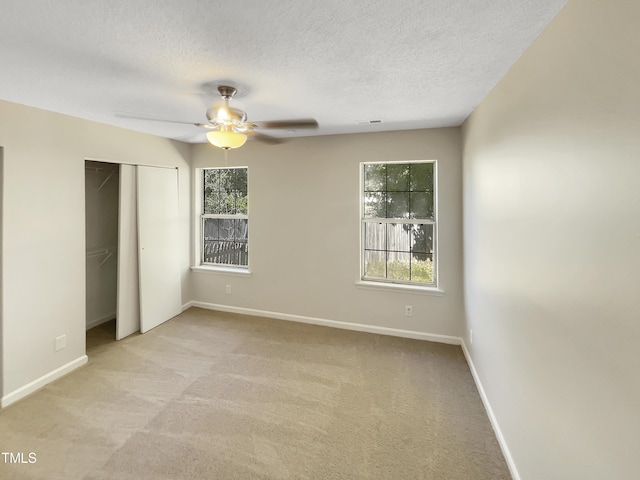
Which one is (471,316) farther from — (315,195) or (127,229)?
(127,229)

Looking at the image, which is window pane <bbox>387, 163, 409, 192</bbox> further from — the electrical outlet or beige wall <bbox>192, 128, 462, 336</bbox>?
the electrical outlet

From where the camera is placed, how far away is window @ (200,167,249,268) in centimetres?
440

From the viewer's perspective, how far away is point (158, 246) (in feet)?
13.0

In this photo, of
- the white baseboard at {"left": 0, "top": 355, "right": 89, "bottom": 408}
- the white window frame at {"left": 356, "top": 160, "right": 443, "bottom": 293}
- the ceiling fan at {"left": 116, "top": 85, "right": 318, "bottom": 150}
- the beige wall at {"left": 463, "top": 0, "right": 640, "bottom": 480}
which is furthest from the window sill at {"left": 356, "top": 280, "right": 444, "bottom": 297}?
the white baseboard at {"left": 0, "top": 355, "right": 89, "bottom": 408}

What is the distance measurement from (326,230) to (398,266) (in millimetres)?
997

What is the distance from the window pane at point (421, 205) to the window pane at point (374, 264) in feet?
2.10

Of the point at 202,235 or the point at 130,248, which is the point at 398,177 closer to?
the point at 202,235

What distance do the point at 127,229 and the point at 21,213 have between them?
3.56 feet

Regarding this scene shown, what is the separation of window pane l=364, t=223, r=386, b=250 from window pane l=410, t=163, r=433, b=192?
1.98 ft

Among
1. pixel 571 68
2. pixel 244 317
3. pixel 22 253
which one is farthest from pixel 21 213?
pixel 571 68

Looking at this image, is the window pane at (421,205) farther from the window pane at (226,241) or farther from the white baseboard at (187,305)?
the white baseboard at (187,305)

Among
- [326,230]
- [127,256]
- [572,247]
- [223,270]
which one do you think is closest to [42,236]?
[127,256]

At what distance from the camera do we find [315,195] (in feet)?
12.8

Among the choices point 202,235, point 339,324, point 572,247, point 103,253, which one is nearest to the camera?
point 572,247
